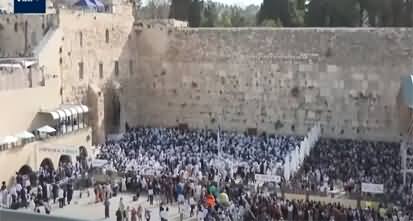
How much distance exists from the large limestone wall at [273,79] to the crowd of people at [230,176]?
4.73 ft

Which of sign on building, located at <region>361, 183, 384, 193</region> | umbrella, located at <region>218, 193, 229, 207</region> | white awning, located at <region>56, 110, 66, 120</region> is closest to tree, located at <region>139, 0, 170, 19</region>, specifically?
white awning, located at <region>56, 110, 66, 120</region>

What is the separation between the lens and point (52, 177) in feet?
63.0

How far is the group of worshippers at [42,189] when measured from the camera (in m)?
17.0

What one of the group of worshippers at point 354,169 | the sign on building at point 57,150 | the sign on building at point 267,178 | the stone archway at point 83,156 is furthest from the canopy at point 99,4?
the sign on building at point 267,178

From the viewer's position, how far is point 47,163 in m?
21.0

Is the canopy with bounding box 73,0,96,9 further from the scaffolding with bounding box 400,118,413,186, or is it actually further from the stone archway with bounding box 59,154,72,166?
the scaffolding with bounding box 400,118,413,186

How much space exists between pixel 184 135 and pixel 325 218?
475 inches

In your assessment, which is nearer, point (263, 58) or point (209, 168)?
point (209, 168)

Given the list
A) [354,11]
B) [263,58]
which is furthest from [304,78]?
[354,11]

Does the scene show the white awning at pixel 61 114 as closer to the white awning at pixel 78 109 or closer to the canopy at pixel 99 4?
the white awning at pixel 78 109

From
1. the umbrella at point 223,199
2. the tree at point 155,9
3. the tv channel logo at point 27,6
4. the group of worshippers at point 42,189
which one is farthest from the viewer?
the tree at point 155,9

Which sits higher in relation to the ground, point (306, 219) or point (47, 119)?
point (47, 119)

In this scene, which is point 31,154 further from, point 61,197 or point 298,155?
point 298,155

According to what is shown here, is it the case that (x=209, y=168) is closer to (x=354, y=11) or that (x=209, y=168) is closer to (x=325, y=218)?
(x=325, y=218)
